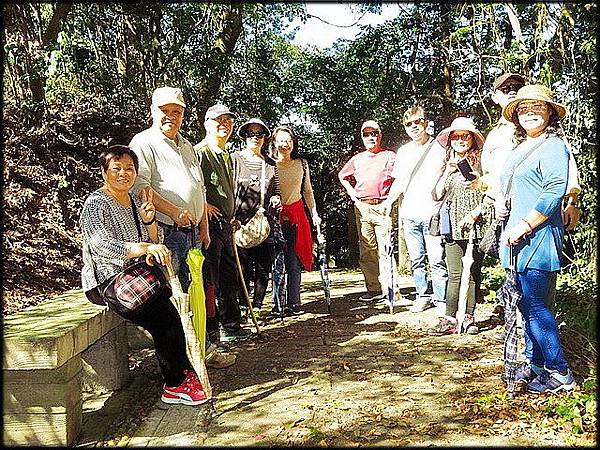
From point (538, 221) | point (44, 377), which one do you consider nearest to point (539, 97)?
point (538, 221)

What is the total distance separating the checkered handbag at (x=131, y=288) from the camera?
11.7ft

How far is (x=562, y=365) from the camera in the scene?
3.85 meters

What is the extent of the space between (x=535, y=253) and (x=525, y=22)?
452 centimetres

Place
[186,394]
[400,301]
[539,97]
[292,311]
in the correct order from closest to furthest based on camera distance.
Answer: [539,97] → [186,394] → [292,311] → [400,301]

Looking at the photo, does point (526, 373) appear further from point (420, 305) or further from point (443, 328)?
point (420, 305)

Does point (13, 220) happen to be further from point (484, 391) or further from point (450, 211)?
point (484, 391)

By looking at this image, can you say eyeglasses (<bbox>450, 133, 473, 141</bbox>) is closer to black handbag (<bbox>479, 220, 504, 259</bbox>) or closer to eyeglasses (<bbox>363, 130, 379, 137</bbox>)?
black handbag (<bbox>479, 220, 504, 259</bbox>)

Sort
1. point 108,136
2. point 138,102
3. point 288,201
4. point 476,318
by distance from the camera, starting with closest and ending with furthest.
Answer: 1. point 476,318
2. point 288,201
3. point 108,136
4. point 138,102

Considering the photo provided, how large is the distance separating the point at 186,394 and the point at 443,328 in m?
2.45

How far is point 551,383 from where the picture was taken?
3.88 m

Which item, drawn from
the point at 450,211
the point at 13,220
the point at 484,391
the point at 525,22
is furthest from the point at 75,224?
the point at 525,22

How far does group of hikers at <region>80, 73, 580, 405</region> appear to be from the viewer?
3.70 metres

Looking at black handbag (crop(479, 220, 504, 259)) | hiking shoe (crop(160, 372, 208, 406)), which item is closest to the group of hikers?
hiking shoe (crop(160, 372, 208, 406))

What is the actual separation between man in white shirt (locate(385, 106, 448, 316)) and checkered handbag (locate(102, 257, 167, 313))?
9.63 ft
